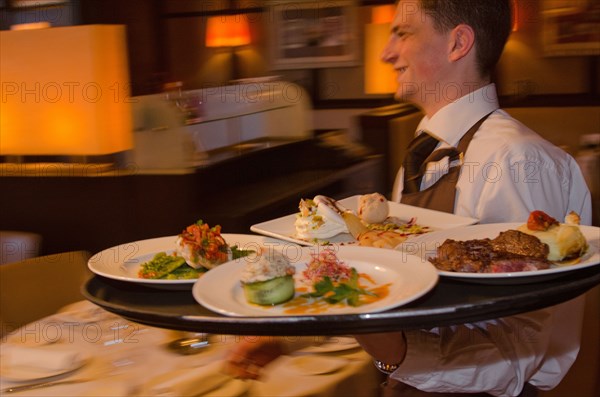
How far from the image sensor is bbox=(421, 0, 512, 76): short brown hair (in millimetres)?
1988

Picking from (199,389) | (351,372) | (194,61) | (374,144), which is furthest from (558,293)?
(194,61)

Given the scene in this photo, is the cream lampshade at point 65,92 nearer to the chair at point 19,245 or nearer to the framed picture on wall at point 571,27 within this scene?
the chair at point 19,245

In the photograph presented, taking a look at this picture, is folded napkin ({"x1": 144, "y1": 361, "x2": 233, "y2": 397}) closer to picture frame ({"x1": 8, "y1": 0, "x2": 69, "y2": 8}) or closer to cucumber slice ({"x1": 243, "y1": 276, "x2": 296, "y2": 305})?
cucumber slice ({"x1": 243, "y1": 276, "x2": 296, "y2": 305})

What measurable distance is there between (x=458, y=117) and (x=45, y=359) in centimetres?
123

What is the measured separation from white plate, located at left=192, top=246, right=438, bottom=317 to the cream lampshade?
156 inches

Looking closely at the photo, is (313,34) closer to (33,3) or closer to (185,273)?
(33,3)

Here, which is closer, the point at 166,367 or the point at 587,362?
the point at 166,367

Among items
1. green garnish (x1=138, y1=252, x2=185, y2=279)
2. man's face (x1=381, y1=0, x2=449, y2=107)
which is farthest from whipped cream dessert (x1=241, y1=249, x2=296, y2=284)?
man's face (x1=381, y1=0, x2=449, y2=107)

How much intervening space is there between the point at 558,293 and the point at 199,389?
934mm

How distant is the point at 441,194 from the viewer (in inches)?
69.2

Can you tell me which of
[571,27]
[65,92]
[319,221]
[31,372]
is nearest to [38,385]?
[31,372]

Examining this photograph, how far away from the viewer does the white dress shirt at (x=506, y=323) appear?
1628mm

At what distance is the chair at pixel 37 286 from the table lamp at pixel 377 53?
4814mm

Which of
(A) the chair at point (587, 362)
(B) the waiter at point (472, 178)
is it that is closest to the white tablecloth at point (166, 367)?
(B) the waiter at point (472, 178)
